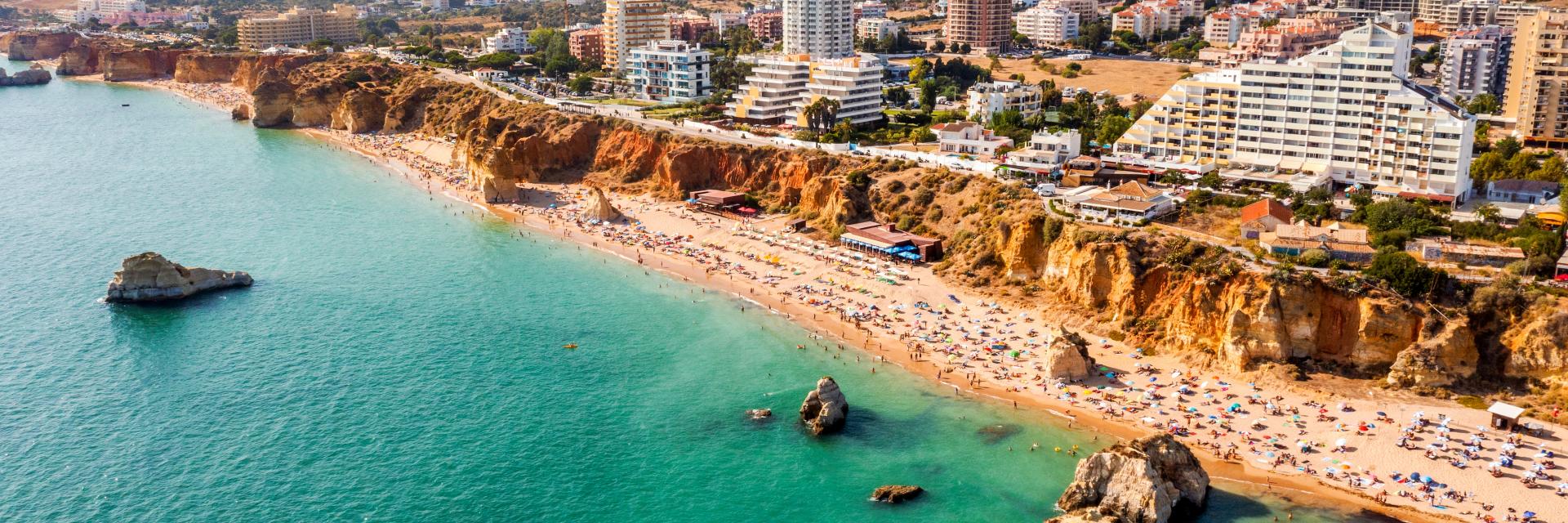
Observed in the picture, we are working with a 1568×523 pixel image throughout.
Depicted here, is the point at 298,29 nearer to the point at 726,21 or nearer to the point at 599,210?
the point at 726,21

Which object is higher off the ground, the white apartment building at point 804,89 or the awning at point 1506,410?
the white apartment building at point 804,89

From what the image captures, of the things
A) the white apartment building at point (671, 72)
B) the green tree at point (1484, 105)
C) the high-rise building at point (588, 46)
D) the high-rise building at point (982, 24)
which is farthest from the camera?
the high-rise building at point (982, 24)

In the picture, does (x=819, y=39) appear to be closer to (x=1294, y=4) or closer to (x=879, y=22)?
(x=879, y=22)

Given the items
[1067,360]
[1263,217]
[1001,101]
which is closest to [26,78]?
[1001,101]

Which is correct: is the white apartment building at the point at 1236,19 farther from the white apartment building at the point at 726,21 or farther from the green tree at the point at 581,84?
the green tree at the point at 581,84

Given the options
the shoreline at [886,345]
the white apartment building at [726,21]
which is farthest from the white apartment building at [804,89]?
the white apartment building at [726,21]

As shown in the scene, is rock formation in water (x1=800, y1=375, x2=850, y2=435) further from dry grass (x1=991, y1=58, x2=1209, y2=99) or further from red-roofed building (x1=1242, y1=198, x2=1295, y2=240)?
dry grass (x1=991, y1=58, x2=1209, y2=99)

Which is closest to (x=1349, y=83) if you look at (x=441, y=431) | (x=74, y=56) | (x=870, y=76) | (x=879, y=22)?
(x=870, y=76)
